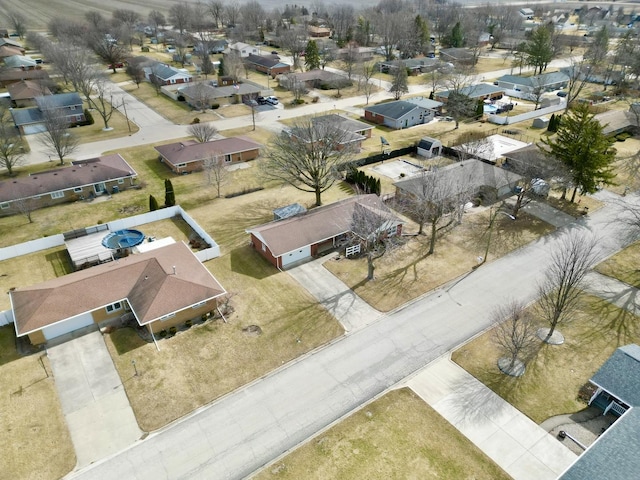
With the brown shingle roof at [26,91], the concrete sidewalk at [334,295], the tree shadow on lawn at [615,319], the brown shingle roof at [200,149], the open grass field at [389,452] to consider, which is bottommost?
the open grass field at [389,452]

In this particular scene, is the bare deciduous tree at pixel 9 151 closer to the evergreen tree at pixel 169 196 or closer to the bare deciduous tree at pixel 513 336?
the evergreen tree at pixel 169 196

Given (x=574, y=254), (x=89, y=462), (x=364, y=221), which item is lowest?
(x=89, y=462)

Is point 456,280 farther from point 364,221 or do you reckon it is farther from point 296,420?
point 296,420

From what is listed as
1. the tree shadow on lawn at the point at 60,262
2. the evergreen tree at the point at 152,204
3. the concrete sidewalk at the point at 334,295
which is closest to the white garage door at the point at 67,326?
the tree shadow on lawn at the point at 60,262

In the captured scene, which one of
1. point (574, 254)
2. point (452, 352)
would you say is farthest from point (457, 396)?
point (574, 254)

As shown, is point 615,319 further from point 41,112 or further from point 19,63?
point 19,63

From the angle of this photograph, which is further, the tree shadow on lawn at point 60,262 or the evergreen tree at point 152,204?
the evergreen tree at point 152,204

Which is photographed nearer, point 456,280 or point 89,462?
point 89,462
